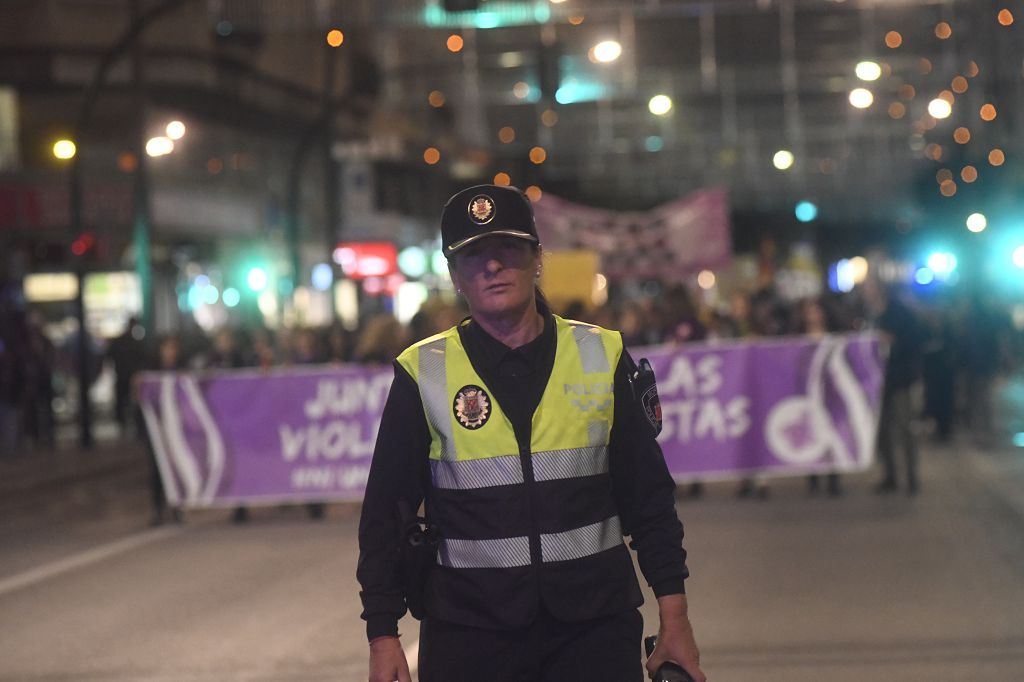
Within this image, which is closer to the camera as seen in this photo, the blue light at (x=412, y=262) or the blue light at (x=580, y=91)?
the blue light at (x=580, y=91)

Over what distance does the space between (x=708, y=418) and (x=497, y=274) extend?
38.2ft

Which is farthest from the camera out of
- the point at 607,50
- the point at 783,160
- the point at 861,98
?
the point at 783,160

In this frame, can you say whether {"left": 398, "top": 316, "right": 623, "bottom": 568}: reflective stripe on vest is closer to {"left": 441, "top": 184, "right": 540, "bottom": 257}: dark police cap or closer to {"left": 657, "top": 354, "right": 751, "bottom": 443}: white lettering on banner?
{"left": 441, "top": 184, "right": 540, "bottom": 257}: dark police cap

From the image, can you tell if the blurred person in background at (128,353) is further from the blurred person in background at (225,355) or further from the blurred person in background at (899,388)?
the blurred person in background at (899,388)

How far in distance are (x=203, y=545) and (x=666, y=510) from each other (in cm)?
1008

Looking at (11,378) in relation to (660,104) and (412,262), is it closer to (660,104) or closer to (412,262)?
(660,104)

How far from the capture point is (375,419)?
14977mm

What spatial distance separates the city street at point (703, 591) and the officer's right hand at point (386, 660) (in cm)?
424

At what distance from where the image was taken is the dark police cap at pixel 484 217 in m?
3.74

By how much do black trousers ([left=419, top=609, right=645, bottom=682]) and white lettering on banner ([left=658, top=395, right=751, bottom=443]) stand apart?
11576mm

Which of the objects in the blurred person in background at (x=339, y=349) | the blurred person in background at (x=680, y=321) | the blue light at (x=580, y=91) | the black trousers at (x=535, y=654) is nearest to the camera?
the black trousers at (x=535, y=654)

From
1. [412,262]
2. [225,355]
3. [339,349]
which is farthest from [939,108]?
[225,355]

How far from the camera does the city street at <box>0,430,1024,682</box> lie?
27.0 ft

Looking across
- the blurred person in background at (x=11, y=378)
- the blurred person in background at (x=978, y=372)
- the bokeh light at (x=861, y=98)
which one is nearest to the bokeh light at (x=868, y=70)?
the bokeh light at (x=861, y=98)
